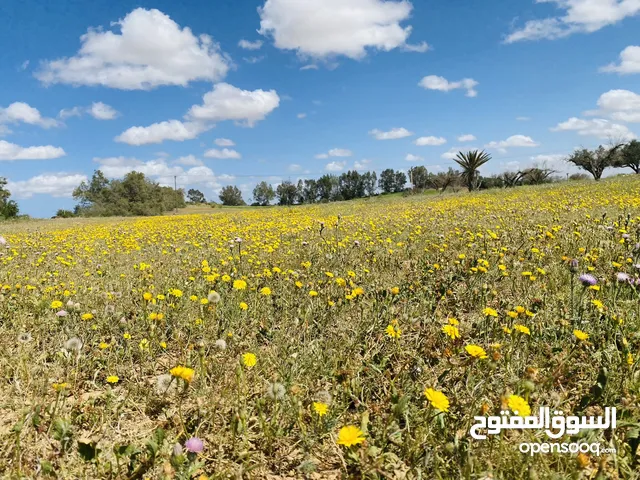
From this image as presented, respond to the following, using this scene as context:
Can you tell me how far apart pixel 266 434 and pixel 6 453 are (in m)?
1.32

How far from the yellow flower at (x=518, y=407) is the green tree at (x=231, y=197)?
→ 12208 cm

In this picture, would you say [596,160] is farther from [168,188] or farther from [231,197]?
[231,197]

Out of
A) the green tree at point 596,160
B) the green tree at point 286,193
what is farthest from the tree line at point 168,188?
the green tree at point 286,193

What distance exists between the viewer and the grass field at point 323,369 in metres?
1.80

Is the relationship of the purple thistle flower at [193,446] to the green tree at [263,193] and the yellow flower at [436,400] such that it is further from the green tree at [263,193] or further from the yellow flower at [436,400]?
the green tree at [263,193]

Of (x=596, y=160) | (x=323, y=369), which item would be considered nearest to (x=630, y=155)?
(x=596, y=160)

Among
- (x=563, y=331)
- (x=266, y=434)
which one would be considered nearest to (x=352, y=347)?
(x=266, y=434)

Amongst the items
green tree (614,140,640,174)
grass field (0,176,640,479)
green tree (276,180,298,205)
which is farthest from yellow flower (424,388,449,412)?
green tree (276,180,298,205)

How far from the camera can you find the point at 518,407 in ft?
5.42

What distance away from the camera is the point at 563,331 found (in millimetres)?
2758

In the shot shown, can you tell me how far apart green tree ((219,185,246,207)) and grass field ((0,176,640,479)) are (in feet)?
393

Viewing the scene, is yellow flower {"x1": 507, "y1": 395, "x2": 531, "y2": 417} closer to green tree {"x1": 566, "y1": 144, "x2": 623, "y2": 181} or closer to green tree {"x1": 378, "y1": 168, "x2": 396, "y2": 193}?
green tree {"x1": 566, "y1": 144, "x2": 623, "y2": 181}

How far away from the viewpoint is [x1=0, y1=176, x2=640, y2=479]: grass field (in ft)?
5.90

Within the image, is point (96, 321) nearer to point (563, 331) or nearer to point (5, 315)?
point (5, 315)
